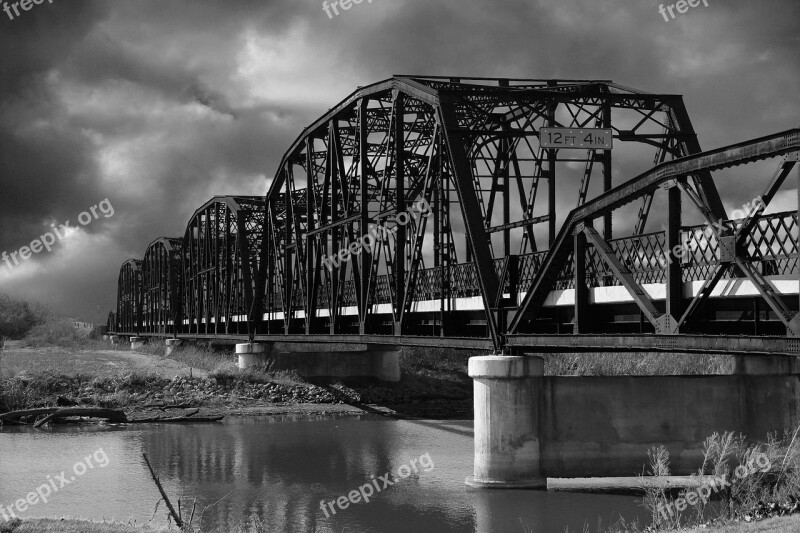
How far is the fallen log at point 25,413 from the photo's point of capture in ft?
151

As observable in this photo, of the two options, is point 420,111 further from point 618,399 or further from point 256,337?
point 256,337

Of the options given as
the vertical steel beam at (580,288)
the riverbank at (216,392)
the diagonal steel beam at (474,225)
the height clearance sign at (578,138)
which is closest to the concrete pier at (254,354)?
the riverbank at (216,392)

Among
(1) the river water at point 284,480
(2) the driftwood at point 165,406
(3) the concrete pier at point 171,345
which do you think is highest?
(3) the concrete pier at point 171,345

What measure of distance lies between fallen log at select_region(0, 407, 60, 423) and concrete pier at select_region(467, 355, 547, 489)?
28.3 m

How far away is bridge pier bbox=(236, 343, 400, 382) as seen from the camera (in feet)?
204

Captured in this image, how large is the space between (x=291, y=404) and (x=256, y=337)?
6.56m

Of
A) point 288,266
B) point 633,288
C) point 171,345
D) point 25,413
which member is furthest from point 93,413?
point 171,345

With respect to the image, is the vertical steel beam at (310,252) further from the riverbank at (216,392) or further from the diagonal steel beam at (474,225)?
the diagonal steel beam at (474,225)

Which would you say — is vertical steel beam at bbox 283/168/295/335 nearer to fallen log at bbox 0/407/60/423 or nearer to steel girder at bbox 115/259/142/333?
fallen log at bbox 0/407/60/423

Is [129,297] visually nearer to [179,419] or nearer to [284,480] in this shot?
[179,419]

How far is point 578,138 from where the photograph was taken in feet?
95.6

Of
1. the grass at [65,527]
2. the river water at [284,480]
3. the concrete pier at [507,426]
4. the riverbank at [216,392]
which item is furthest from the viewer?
the riverbank at [216,392]

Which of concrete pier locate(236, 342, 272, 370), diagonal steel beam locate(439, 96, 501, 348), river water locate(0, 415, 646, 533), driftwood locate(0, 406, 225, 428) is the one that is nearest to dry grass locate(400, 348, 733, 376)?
concrete pier locate(236, 342, 272, 370)

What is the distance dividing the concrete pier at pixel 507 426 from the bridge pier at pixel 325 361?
36124mm
